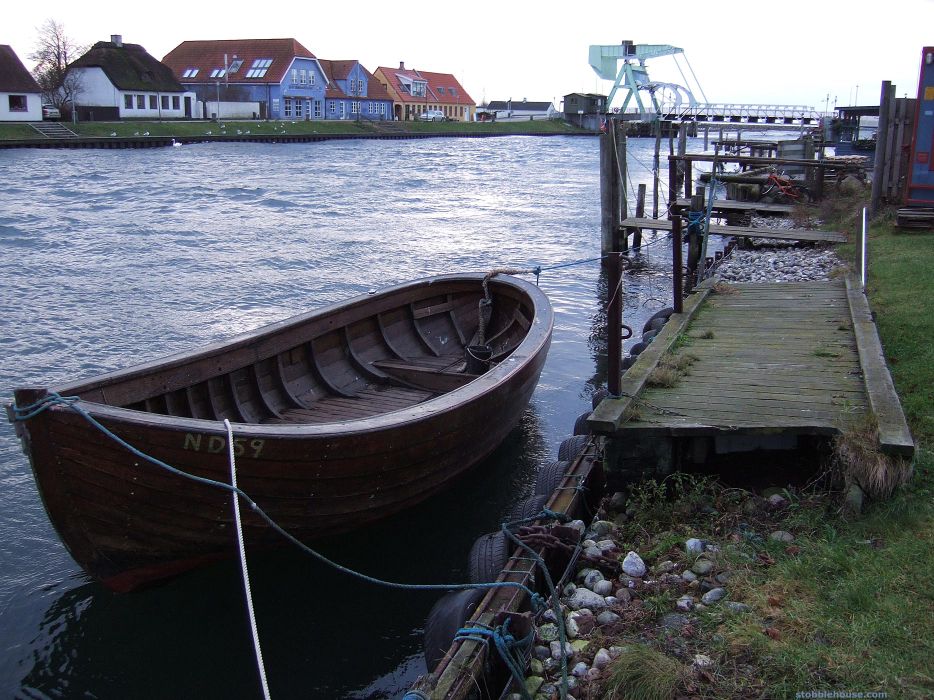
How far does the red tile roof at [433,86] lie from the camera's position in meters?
98.2

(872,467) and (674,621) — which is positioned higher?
(872,467)

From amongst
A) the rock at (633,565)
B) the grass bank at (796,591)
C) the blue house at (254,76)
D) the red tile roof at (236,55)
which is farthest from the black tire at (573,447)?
the red tile roof at (236,55)

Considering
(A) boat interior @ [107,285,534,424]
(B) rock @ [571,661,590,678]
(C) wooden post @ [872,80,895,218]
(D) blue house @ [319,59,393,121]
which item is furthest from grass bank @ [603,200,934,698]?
(D) blue house @ [319,59,393,121]

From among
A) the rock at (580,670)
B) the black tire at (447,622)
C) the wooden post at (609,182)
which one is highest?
the wooden post at (609,182)

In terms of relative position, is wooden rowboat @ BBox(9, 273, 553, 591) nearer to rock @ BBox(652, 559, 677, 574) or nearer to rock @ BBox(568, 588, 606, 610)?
rock @ BBox(568, 588, 606, 610)

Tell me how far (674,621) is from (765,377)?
307 cm

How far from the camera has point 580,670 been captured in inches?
160

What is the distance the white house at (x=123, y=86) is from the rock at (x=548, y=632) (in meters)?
65.2

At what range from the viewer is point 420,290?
10547 mm

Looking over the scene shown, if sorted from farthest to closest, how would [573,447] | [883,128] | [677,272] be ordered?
1. [883,128]
2. [677,272]
3. [573,447]

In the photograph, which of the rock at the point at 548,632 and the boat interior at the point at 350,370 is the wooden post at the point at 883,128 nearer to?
the boat interior at the point at 350,370

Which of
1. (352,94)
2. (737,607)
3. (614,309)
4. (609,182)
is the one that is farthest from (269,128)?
(737,607)

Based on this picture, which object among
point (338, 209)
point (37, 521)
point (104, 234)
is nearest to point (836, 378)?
point (37, 521)

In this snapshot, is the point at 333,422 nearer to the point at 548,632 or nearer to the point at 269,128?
the point at 548,632
